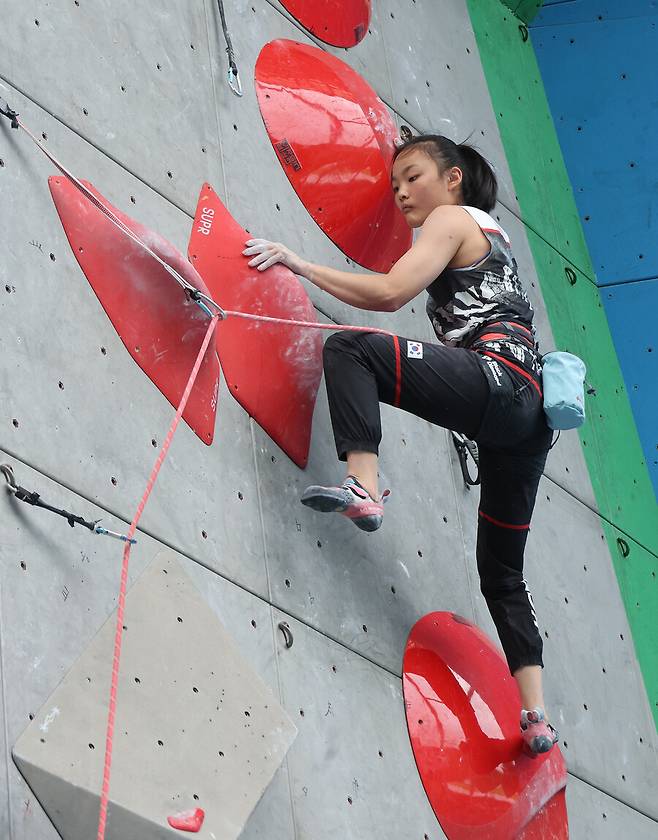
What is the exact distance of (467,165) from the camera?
3.39 metres

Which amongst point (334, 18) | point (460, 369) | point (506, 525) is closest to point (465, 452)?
point (506, 525)

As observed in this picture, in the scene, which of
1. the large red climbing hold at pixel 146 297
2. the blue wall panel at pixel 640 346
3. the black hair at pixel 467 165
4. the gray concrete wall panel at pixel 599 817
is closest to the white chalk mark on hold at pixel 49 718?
the large red climbing hold at pixel 146 297

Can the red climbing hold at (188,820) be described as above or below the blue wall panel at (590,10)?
below

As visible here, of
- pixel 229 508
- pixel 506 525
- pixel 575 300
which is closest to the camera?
pixel 229 508

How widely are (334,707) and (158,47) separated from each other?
1.51 metres

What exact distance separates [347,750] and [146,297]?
970 millimetres

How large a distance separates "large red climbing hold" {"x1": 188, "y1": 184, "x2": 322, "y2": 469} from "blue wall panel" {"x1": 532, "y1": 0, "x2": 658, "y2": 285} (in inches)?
85.8

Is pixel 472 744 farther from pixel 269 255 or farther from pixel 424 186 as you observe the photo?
pixel 424 186

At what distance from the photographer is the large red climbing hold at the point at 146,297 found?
9.05ft

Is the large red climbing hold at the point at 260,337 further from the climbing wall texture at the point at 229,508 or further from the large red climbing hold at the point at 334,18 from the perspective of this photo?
the large red climbing hold at the point at 334,18

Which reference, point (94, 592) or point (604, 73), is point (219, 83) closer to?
point (94, 592)

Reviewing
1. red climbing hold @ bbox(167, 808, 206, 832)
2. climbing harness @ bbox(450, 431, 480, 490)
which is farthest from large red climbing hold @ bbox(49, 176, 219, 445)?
climbing harness @ bbox(450, 431, 480, 490)

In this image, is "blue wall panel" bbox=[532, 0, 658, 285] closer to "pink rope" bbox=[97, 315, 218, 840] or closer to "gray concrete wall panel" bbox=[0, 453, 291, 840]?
"pink rope" bbox=[97, 315, 218, 840]

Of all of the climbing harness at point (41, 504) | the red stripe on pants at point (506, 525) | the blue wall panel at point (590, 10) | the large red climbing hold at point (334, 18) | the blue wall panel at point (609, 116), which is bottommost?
the climbing harness at point (41, 504)
